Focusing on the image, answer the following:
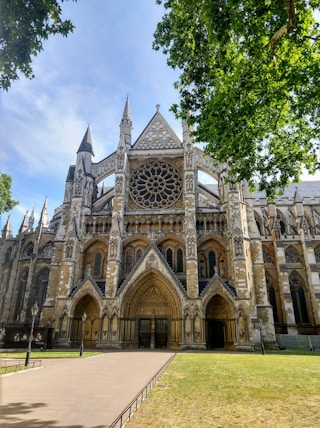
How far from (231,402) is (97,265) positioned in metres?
22.8

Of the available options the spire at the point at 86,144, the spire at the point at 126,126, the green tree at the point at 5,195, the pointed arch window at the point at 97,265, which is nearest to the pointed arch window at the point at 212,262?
the pointed arch window at the point at 97,265

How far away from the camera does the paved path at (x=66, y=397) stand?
519 centimetres

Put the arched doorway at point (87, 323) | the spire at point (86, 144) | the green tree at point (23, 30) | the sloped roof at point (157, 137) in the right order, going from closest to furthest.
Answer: the green tree at point (23, 30) → the arched doorway at point (87, 323) → the spire at point (86, 144) → the sloped roof at point (157, 137)

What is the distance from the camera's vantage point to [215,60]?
12.5m

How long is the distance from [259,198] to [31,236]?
33.2 m

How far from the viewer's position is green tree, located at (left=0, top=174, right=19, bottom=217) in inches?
985

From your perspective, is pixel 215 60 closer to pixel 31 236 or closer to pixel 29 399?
pixel 29 399

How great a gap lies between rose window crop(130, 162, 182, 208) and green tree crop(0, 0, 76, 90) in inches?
815

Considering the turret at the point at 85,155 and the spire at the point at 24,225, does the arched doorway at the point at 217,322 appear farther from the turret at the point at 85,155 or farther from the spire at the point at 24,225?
the spire at the point at 24,225

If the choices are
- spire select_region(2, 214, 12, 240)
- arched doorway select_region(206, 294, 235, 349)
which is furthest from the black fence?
spire select_region(2, 214, 12, 240)

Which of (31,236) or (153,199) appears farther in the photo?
(31,236)

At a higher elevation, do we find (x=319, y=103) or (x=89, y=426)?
(x=319, y=103)

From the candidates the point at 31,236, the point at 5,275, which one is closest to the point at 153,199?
the point at 31,236

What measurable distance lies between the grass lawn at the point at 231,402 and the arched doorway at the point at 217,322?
1465 centimetres
